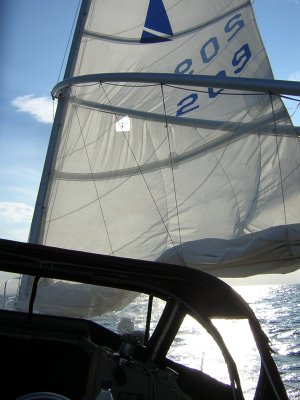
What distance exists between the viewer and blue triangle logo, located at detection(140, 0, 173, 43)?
418 inches

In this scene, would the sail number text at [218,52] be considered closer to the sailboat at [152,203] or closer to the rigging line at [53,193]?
the sailboat at [152,203]

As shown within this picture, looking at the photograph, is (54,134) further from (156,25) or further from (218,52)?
(218,52)

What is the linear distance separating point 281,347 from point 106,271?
618 inches

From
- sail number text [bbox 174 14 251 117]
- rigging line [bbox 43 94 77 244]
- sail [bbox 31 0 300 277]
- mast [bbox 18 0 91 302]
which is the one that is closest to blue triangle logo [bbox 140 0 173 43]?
sail [bbox 31 0 300 277]

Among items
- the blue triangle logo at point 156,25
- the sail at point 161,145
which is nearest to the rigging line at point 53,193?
the sail at point 161,145

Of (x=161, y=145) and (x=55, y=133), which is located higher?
(x=55, y=133)

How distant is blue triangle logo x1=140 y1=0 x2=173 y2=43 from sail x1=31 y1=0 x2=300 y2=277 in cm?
2

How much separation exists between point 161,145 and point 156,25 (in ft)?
10.8

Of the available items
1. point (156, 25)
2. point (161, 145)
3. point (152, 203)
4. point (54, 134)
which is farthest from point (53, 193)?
point (156, 25)

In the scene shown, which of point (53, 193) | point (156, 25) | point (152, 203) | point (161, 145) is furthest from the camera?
A: point (156, 25)

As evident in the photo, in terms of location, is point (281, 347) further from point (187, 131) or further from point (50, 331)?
point (50, 331)

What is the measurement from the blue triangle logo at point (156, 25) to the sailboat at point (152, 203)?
32 mm

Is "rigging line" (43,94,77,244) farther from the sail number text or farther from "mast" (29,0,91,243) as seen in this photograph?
the sail number text

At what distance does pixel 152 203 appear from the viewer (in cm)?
855
